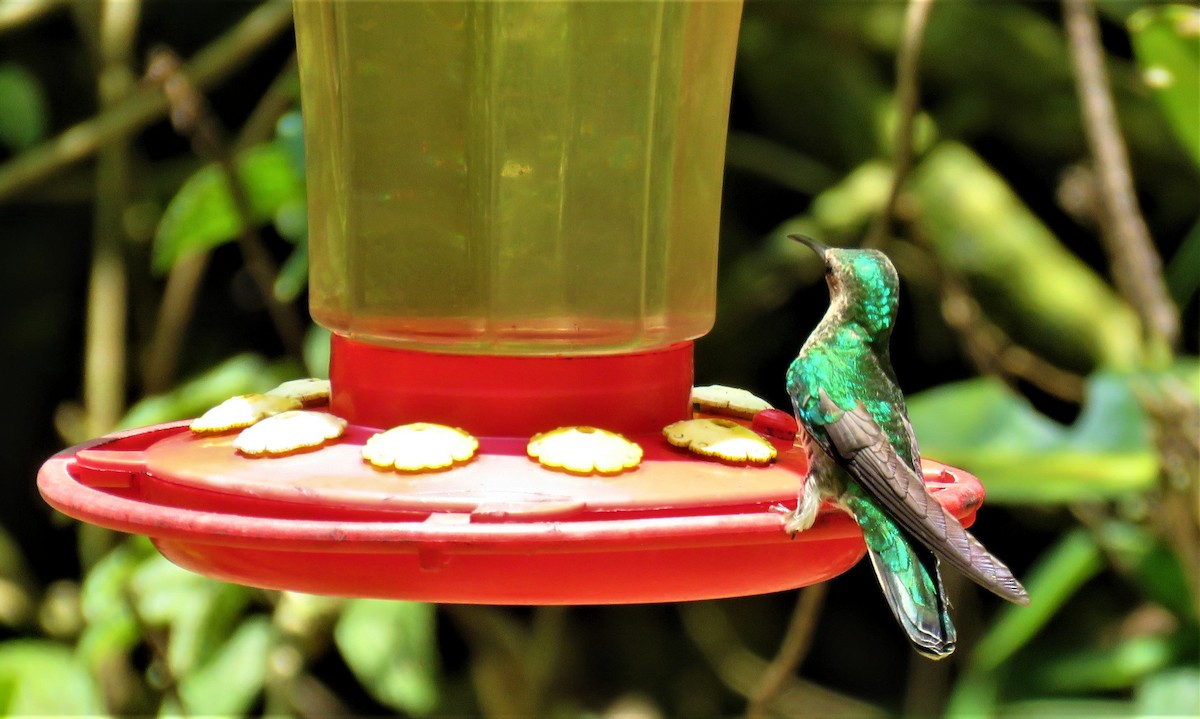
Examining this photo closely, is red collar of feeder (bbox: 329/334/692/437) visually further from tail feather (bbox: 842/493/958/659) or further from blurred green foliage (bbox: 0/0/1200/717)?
blurred green foliage (bbox: 0/0/1200/717)

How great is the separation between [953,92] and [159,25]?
2754 mm

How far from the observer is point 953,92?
4680mm

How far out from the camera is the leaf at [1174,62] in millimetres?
3160

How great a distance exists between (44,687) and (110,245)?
1337 mm

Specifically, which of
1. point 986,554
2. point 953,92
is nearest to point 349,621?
point 986,554

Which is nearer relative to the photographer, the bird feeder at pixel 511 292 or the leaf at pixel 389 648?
the bird feeder at pixel 511 292

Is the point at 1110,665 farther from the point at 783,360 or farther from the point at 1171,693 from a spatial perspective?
the point at 783,360

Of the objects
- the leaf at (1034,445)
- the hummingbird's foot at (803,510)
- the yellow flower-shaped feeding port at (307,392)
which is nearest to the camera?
the hummingbird's foot at (803,510)

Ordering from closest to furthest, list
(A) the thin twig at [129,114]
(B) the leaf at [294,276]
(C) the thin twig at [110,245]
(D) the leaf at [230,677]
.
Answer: (B) the leaf at [294,276]
(D) the leaf at [230,677]
(A) the thin twig at [129,114]
(C) the thin twig at [110,245]

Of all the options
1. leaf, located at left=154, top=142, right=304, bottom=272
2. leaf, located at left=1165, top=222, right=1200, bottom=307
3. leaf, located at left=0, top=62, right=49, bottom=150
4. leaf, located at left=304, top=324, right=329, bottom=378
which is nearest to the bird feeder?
leaf, located at left=154, top=142, right=304, bottom=272

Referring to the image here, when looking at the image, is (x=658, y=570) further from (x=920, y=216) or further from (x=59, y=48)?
(x=59, y=48)

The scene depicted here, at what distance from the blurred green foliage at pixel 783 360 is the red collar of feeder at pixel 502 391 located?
151cm

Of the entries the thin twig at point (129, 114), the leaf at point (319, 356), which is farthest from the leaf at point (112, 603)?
the thin twig at point (129, 114)

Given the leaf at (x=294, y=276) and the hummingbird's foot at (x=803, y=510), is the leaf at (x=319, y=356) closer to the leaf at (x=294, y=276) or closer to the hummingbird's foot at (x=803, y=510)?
the leaf at (x=294, y=276)
